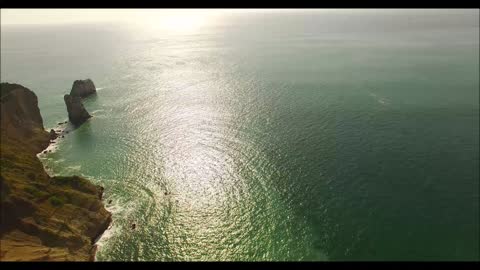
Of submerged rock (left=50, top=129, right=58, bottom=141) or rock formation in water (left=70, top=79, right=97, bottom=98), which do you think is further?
rock formation in water (left=70, top=79, right=97, bottom=98)

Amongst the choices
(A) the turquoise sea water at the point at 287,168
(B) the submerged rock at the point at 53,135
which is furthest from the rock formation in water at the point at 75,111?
(B) the submerged rock at the point at 53,135

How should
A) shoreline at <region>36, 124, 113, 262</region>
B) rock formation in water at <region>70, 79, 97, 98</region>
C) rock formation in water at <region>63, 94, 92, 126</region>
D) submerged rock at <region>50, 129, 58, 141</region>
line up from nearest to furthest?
1. shoreline at <region>36, 124, 113, 262</region>
2. submerged rock at <region>50, 129, 58, 141</region>
3. rock formation in water at <region>63, 94, 92, 126</region>
4. rock formation in water at <region>70, 79, 97, 98</region>

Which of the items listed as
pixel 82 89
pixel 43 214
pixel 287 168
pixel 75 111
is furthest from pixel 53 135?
pixel 287 168

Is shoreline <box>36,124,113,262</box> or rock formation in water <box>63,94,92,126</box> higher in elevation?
rock formation in water <box>63,94,92,126</box>

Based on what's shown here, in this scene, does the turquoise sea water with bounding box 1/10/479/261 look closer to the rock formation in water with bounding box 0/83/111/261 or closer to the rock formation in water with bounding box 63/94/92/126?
the rock formation in water with bounding box 0/83/111/261

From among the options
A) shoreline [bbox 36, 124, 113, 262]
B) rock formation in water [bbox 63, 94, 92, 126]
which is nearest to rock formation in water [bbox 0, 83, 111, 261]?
shoreline [bbox 36, 124, 113, 262]
